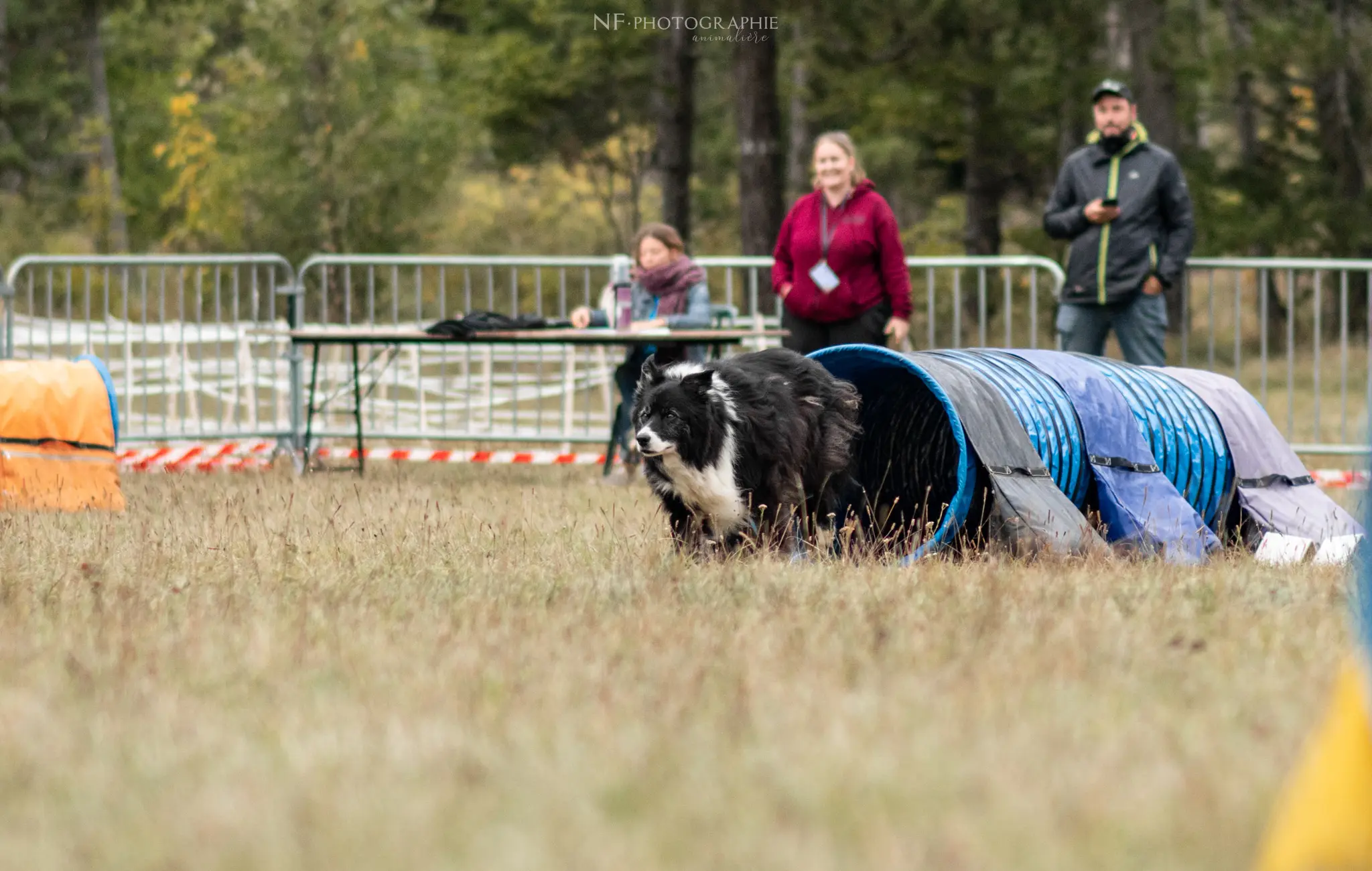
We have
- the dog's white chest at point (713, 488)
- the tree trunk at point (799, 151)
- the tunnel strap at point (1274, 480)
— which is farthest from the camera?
the tree trunk at point (799, 151)

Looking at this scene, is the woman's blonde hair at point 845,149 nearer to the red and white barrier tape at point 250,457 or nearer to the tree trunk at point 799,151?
the red and white barrier tape at point 250,457

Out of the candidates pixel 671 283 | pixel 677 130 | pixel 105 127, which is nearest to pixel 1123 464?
pixel 671 283

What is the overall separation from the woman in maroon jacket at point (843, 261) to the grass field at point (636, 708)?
2923 millimetres

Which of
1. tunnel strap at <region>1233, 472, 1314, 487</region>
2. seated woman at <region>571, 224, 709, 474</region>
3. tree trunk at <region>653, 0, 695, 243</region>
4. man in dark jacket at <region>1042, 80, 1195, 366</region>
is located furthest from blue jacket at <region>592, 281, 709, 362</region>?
tree trunk at <region>653, 0, 695, 243</region>

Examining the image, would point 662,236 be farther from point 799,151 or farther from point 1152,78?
point 799,151

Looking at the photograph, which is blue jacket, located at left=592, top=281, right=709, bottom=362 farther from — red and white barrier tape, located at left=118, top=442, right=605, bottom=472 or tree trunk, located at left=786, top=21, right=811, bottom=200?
tree trunk, located at left=786, top=21, right=811, bottom=200

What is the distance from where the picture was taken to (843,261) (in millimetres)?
9195

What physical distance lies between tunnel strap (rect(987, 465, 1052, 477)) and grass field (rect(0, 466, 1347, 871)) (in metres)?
0.56

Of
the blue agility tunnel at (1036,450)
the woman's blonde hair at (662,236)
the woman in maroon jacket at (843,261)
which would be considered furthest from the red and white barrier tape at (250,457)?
the blue agility tunnel at (1036,450)

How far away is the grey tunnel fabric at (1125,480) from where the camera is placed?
711cm

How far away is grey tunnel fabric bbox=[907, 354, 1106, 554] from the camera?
6.70m

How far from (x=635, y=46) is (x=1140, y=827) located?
85.3ft

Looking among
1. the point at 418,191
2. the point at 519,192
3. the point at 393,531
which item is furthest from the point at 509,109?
the point at 393,531

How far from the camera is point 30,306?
12.7m
